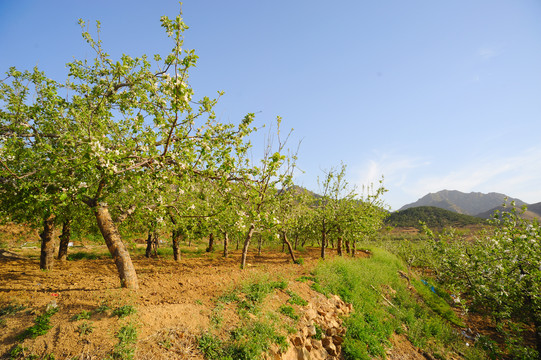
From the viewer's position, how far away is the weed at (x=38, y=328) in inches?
209

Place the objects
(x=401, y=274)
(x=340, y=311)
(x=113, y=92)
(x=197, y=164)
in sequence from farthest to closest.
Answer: (x=401, y=274) < (x=340, y=311) < (x=113, y=92) < (x=197, y=164)

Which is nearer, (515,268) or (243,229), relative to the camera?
(243,229)

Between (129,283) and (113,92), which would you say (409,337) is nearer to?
(129,283)

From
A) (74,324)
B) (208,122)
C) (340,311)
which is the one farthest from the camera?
(340,311)

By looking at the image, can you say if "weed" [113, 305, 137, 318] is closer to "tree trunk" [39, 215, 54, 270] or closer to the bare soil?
the bare soil

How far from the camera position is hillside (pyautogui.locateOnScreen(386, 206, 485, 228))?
80700 millimetres

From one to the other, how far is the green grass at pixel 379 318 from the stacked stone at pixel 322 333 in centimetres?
43

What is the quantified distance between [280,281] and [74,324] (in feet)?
25.9

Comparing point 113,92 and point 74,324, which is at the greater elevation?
point 113,92

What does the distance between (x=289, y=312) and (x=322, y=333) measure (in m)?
1.73

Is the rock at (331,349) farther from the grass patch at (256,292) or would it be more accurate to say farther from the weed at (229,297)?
the weed at (229,297)

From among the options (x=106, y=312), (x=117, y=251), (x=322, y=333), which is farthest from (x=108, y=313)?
(x=322, y=333)

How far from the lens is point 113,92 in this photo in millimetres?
7871

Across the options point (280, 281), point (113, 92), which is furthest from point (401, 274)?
point (113, 92)
